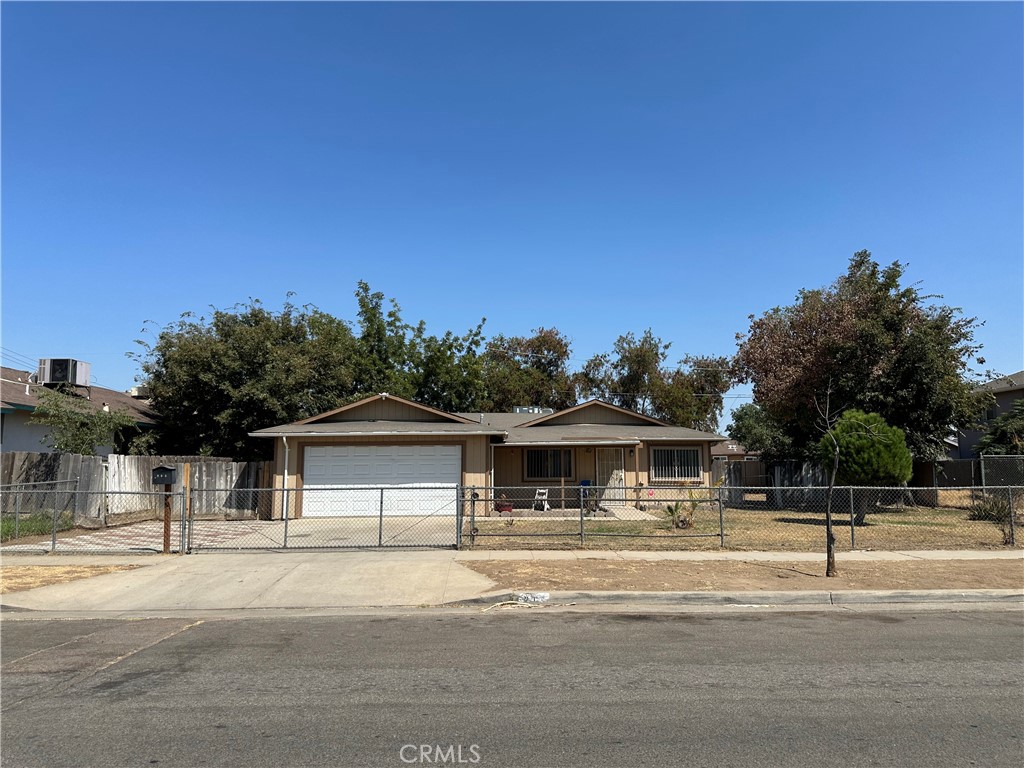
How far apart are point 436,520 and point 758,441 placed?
33821 millimetres

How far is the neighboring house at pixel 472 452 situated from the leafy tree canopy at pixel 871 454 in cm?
579

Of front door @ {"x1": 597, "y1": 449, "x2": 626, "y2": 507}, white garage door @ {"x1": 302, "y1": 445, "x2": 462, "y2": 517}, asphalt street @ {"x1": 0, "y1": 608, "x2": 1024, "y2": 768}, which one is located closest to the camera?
asphalt street @ {"x1": 0, "y1": 608, "x2": 1024, "y2": 768}

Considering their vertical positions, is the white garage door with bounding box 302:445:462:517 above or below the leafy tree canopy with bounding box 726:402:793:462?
below

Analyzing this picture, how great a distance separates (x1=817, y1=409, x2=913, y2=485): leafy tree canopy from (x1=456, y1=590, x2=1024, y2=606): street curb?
402 inches

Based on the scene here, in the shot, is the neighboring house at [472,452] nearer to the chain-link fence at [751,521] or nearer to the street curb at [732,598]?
the chain-link fence at [751,521]

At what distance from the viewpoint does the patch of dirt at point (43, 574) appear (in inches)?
429

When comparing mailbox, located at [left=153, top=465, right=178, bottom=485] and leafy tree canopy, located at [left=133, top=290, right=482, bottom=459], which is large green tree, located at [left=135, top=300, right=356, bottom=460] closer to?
leafy tree canopy, located at [left=133, top=290, right=482, bottom=459]

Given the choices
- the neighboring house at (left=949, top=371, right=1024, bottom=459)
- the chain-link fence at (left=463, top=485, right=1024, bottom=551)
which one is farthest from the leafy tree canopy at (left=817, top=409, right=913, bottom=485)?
the neighboring house at (left=949, top=371, right=1024, bottom=459)

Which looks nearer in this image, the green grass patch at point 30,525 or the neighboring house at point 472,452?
the green grass patch at point 30,525

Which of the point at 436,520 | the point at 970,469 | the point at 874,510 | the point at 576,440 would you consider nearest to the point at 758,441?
the point at 970,469

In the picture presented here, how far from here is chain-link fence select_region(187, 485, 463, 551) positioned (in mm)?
15359

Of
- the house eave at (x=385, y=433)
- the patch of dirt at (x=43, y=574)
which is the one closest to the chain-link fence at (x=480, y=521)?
the patch of dirt at (x=43, y=574)

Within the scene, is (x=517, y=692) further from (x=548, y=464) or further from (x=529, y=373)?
(x=529, y=373)

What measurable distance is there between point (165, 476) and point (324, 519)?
24.2 feet
